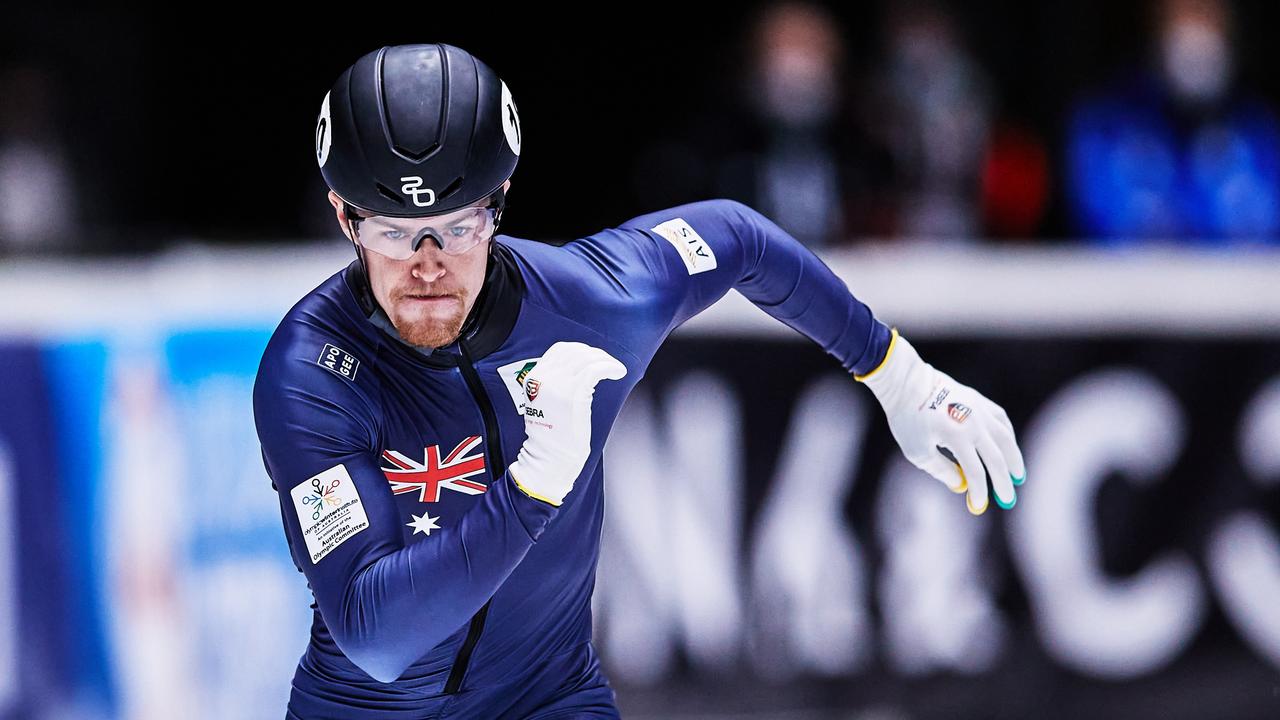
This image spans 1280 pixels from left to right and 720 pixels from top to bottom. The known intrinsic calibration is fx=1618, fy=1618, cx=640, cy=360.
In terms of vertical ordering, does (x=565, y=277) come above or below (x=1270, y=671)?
above

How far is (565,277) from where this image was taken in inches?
146

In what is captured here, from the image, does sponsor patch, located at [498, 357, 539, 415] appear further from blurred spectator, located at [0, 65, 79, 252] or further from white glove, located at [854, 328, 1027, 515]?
blurred spectator, located at [0, 65, 79, 252]

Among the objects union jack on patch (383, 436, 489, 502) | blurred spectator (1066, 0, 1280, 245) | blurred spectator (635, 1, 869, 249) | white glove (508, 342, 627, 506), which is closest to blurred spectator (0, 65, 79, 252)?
blurred spectator (635, 1, 869, 249)

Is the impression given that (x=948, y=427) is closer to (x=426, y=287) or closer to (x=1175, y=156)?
(x=426, y=287)

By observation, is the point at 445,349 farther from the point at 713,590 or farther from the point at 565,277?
the point at 713,590

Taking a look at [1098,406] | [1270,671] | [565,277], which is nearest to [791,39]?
[1098,406]

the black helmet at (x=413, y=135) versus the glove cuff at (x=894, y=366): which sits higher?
the black helmet at (x=413, y=135)

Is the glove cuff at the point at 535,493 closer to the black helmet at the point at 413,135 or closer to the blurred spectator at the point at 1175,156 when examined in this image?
the black helmet at the point at 413,135

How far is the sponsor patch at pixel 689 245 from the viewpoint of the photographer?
12.8ft

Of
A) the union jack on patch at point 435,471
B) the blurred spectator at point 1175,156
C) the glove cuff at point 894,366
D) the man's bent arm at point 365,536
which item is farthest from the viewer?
the blurred spectator at point 1175,156

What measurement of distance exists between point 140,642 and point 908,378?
383cm

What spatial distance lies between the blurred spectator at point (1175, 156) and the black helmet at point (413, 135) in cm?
524

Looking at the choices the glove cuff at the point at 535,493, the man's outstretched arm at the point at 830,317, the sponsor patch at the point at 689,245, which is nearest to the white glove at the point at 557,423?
the glove cuff at the point at 535,493

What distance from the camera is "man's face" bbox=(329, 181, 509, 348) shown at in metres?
3.33
